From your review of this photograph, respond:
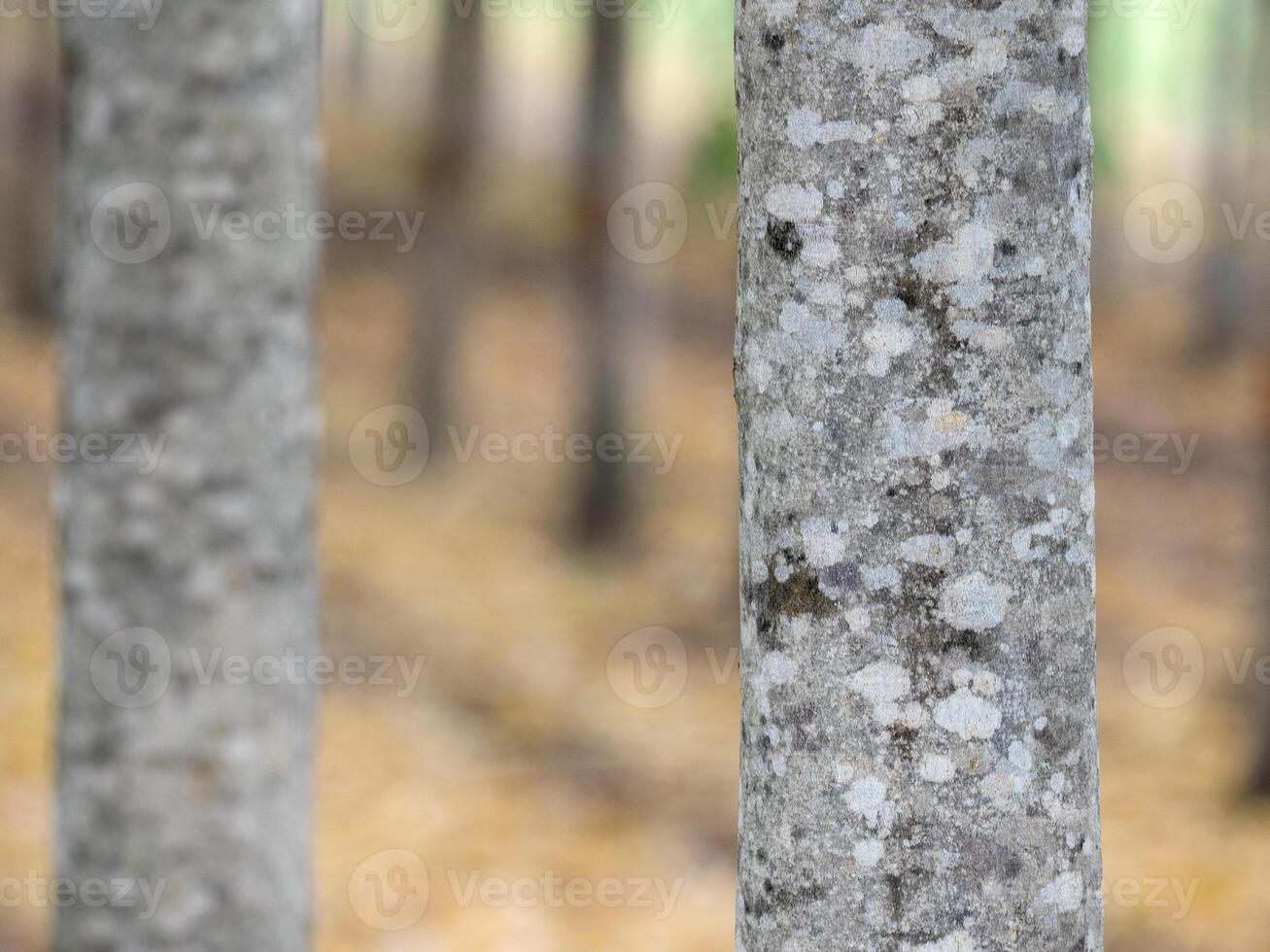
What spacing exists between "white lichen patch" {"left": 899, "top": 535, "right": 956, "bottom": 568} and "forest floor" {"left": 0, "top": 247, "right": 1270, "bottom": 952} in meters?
4.48

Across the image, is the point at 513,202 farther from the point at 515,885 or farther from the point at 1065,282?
the point at 1065,282

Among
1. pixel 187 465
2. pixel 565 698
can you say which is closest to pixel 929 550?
pixel 187 465

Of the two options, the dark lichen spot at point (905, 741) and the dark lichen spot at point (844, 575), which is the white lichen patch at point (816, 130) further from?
the dark lichen spot at point (905, 741)

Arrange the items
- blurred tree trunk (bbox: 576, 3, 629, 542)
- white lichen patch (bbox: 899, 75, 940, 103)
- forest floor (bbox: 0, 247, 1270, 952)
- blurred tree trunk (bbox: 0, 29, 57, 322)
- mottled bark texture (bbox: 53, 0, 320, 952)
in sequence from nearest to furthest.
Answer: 1. white lichen patch (bbox: 899, 75, 940, 103)
2. mottled bark texture (bbox: 53, 0, 320, 952)
3. forest floor (bbox: 0, 247, 1270, 952)
4. blurred tree trunk (bbox: 576, 3, 629, 542)
5. blurred tree trunk (bbox: 0, 29, 57, 322)

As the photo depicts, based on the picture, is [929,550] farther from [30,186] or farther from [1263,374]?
[30,186]

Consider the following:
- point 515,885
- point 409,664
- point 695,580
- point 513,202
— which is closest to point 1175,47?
point 513,202

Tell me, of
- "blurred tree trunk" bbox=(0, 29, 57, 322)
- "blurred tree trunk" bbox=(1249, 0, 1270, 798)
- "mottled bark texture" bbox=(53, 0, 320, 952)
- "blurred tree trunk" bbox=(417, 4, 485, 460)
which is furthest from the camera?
"blurred tree trunk" bbox=(0, 29, 57, 322)

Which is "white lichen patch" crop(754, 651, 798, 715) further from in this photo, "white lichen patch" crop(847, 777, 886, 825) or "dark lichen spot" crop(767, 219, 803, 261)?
"dark lichen spot" crop(767, 219, 803, 261)

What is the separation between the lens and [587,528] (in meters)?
10.8

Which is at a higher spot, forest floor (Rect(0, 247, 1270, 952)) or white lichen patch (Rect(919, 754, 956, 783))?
white lichen patch (Rect(919, 754, 956, 783))

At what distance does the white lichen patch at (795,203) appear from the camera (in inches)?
51.6

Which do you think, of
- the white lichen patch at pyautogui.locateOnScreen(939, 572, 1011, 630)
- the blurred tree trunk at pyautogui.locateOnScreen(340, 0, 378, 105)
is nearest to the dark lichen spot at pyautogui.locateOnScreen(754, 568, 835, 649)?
the white lichen patch at pyautogui.locateOnScreen(939, 572, 1011, 630)

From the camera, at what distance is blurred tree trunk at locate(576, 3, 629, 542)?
10.1m

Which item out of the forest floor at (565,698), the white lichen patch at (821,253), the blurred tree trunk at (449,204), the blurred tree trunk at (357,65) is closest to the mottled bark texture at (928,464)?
the white lichen patch at (821,253)
